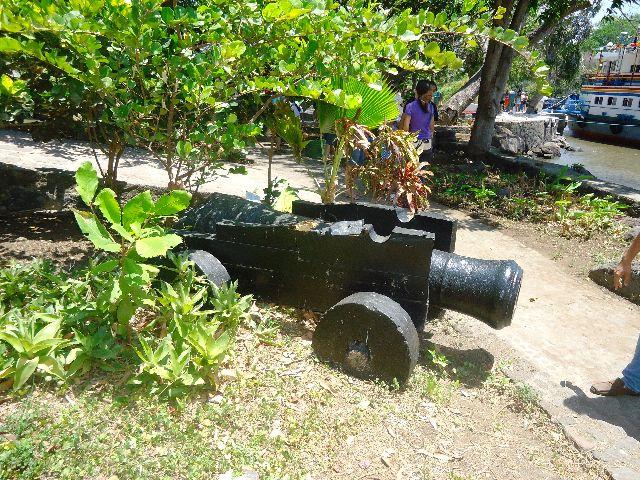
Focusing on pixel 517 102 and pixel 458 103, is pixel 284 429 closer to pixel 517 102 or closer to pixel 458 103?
pixel 458 103

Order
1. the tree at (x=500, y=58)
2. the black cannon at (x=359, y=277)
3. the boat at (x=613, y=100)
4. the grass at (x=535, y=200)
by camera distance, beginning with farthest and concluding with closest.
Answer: the boat at (x=613, y=100) → the tree at (x=500, y=58) → the grass at (x=535, y=200) → the black cannon at (x=359, y=277)

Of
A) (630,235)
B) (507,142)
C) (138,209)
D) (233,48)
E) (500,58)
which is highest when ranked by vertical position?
(500,58)

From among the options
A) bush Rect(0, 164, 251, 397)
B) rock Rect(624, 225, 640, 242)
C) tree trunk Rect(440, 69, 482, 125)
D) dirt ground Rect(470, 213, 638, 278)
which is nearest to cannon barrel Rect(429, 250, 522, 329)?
bush Rect(0, 164, 251, 397)

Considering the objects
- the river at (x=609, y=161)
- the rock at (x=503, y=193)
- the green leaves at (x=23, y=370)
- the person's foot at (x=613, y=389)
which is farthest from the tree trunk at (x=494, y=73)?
the green leaves at (x=23, y=370)

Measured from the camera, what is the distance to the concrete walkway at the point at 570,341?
289cm

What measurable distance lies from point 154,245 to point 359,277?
1343 millimetres

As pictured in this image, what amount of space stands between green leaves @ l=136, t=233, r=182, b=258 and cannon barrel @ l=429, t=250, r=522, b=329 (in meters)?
1.66

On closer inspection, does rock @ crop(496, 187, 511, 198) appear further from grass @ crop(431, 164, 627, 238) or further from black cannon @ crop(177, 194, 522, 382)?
black cannon @ crop(177, 194, 522, 382)

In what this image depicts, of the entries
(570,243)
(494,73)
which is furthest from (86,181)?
(494,73)

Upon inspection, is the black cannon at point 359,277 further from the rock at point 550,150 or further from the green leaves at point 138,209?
the rock at point 550,150

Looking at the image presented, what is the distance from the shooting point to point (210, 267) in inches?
134

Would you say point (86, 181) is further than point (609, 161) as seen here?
No

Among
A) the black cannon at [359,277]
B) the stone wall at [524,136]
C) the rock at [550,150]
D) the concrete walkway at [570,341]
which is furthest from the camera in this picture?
the rock at [550,150]

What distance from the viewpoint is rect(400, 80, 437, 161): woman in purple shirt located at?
6.47 metres
